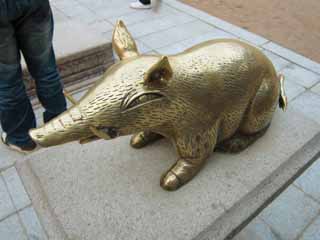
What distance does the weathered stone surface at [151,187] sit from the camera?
1.02 meters

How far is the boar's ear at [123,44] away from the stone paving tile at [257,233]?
47.0 inches

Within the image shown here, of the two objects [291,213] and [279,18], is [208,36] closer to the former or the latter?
[279,18]

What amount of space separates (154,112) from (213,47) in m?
0.32

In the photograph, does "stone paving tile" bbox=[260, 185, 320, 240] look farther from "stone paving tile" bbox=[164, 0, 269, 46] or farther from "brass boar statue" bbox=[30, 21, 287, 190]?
"stone paving tile" bbox=[164, 0, 269, 46]

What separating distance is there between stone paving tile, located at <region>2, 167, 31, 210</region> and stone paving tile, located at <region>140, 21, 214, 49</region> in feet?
5.70

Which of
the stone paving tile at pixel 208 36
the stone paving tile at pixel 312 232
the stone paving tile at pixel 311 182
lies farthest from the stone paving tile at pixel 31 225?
the stone paving tile at pixel 208 36

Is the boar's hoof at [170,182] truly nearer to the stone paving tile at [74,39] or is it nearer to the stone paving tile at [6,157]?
the stone paving tile at [6,157]

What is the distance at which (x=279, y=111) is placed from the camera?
1.43m

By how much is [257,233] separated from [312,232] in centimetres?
29

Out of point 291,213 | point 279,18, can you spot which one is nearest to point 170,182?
point 291,213

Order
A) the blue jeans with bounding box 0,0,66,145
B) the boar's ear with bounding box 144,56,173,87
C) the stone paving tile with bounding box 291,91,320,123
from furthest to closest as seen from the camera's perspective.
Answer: the stone paving tile with bounding box 291,91,320,123 < the blue jeans with bounding box 0,0,66,145 < the boar's ear with bounding box 144,56,173,87

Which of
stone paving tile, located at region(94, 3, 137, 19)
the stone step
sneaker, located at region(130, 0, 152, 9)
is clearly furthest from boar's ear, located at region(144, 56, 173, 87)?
sneaker, located at region(130, 0, 152, 9)

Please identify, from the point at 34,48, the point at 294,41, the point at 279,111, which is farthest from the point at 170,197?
the point at 294,41

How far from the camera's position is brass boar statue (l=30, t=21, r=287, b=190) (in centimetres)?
83
